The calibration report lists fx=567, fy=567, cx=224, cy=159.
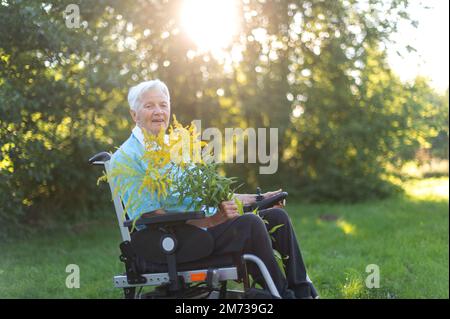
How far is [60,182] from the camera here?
21.7 feet

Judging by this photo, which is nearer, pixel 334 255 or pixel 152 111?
pixel 152 111

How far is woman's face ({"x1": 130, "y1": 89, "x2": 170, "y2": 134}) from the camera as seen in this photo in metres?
3.05

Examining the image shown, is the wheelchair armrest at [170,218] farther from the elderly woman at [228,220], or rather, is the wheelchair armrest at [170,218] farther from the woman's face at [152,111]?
the woman's face at [152,111]

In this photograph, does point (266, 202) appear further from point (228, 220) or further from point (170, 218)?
point (170, 218)

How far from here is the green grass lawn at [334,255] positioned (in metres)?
4.38

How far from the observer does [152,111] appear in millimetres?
3053

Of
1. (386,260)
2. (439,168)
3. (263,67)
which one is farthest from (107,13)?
(439,168)

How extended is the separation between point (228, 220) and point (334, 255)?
9.66 ft

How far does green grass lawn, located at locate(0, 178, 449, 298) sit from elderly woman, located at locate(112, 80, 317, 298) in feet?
4.80

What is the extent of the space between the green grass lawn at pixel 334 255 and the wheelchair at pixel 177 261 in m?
1.66

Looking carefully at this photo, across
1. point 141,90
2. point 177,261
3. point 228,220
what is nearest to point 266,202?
point 228,220

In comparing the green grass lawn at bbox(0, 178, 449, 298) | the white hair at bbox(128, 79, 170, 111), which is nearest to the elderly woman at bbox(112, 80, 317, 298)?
the white hair at bbox(128, 79, 170, 111)

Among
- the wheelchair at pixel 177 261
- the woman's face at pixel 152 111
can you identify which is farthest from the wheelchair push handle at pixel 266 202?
the woman's face at pixel 152 111

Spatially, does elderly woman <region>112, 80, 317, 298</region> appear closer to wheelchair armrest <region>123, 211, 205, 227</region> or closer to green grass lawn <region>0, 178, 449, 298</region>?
wheelchair armrest <region>123, 211, 205, 227</region>
